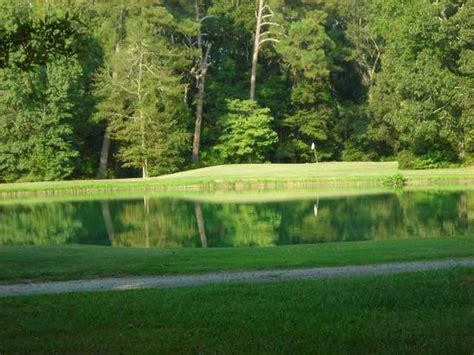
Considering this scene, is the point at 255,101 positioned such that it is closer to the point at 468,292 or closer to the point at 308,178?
the point at 308,178

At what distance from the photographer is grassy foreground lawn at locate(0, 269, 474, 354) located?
668cm

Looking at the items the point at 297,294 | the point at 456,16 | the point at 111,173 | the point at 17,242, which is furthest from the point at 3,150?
the point at 297,294

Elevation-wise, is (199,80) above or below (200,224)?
above

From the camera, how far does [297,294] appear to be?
363 inches

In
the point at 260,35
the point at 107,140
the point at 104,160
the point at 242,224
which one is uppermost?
the point at 260,35

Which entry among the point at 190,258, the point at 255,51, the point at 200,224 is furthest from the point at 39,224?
the point at 255,51

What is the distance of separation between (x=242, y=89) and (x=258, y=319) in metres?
52.7

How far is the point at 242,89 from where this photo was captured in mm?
59812

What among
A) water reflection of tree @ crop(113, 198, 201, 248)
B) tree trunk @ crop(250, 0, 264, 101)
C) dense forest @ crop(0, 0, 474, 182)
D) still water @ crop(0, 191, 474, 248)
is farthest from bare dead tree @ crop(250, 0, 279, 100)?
water reflection of tree @ crop(113, 198, 201, 248)

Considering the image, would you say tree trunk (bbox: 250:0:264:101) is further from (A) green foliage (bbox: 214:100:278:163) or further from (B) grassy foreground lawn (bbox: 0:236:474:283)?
(B) grassy foreground lawn (bbox: 0:236:474:283)

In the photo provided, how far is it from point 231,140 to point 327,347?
4914cm

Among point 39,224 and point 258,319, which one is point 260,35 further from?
point 258,319

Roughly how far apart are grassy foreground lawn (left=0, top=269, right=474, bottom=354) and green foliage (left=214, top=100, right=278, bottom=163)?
4478 cm

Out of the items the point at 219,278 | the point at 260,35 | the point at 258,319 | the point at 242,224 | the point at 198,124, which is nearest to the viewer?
the point at 258,319
